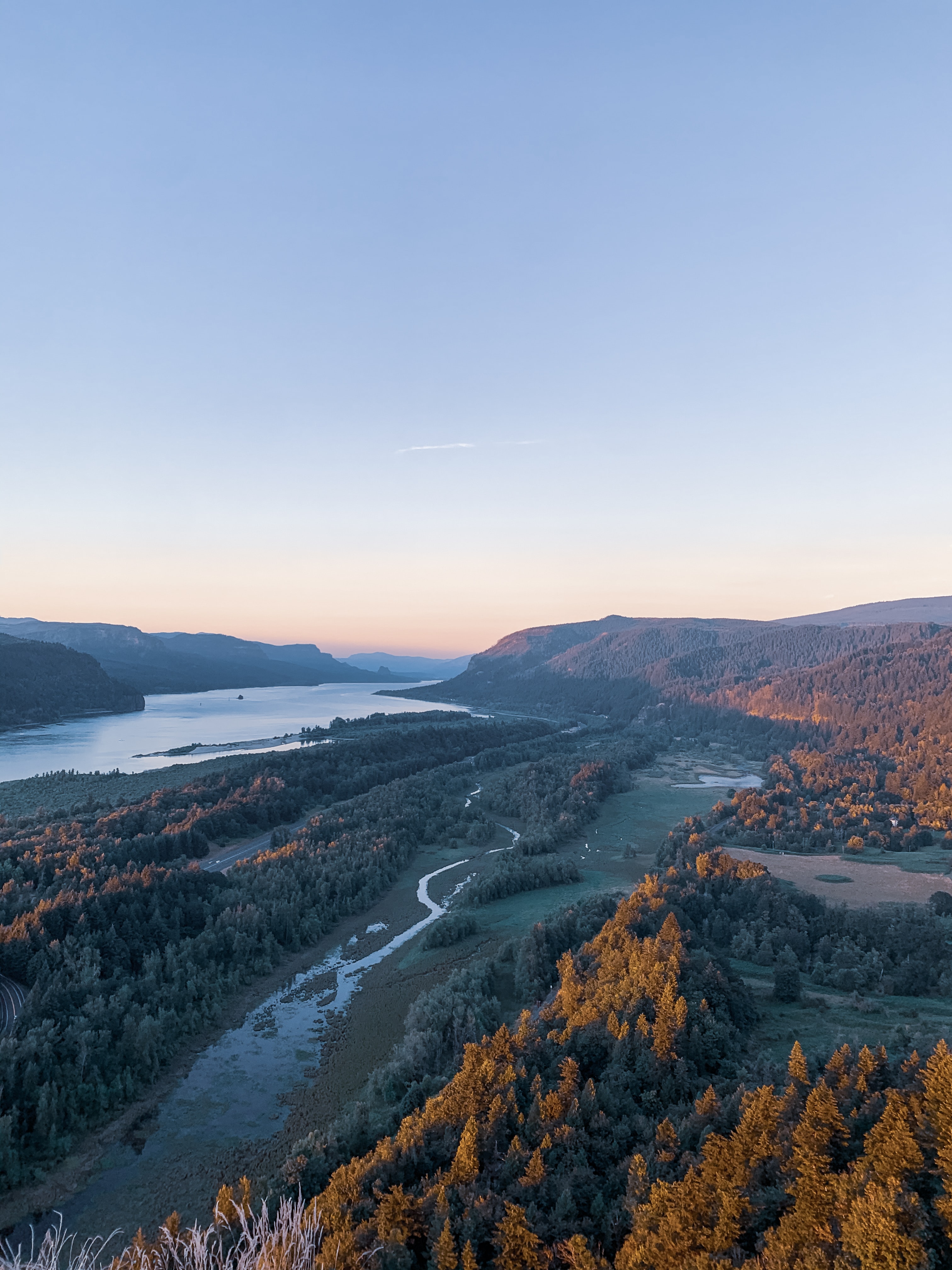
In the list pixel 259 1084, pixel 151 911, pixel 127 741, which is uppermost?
pixel 127 741

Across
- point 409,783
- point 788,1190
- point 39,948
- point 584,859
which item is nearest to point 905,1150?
point 788,1190

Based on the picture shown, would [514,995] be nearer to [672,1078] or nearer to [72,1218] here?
[672,1078]

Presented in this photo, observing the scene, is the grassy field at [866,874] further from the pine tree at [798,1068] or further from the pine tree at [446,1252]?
the pine tree at [446,1252]

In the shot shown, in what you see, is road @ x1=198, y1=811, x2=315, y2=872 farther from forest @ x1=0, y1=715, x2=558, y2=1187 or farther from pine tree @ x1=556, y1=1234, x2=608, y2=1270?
pine tree @ x1=556, y1=1234, x2=608, y2=1270

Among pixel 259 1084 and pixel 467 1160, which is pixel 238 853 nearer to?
pixel 259 1084

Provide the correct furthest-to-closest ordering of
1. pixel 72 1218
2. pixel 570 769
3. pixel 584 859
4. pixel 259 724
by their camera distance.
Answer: pixel 259 724 < pixel 570 769 < pixel 584 859 < pixel 72 1218

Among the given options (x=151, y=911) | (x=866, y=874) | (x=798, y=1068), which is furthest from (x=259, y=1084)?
(x=866, y=874)

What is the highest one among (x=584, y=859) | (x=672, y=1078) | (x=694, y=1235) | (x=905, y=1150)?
(x=905, y=1150)

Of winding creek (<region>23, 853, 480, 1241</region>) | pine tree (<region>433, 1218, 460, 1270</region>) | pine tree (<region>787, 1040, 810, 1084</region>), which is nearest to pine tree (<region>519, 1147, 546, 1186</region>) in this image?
pine tree (<region>433, 1218, 460, 1270</region>)
